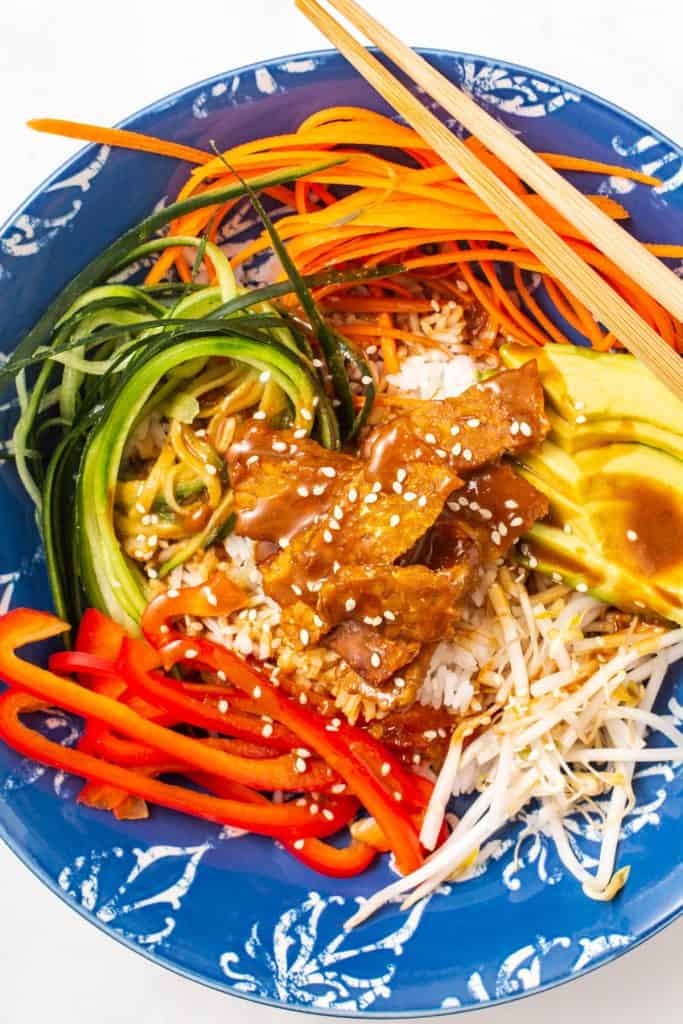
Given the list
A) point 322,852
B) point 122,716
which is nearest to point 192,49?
point 122,716

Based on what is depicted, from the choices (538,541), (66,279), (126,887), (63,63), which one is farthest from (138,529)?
(63,63)

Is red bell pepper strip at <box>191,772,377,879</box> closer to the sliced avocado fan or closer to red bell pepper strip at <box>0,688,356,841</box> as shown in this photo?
red bell pepper strip at <box>0,688,356,841</box>

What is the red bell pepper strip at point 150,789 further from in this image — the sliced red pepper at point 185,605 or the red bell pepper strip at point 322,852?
the sliced red pepper at point 185,605

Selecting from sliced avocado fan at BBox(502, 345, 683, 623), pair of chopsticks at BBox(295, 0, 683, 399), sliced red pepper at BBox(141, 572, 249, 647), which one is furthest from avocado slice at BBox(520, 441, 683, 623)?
sliced red pepper at BBox(141, 572, 249, 647)

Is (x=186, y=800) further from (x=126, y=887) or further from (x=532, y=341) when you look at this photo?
(x=532, y=341)

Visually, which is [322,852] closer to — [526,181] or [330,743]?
[330,743]
